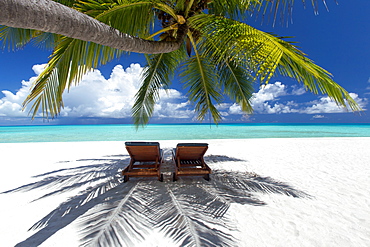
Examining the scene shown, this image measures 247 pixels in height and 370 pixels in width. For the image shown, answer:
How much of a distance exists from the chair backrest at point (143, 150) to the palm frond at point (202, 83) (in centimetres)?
233

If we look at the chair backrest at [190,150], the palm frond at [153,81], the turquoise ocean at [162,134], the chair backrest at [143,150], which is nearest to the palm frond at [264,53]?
the chair backrest at [190,150]

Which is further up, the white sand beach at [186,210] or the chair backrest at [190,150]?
the chair backrest at [190,150]

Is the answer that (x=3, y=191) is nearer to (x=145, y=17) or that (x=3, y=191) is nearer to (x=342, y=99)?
(x=145, y=17)

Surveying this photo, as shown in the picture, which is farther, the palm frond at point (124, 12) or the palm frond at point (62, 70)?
the palm frond at point (124, 12)

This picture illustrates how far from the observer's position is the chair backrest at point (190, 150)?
11.1ft

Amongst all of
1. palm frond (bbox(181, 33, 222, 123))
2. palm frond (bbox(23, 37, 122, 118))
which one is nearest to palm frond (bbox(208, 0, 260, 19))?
palm frond (bbox(181, 33, 222, 123))

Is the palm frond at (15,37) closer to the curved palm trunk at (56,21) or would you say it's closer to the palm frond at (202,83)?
the curved palm trunk at (56,21)

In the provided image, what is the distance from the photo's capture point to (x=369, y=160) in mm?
5520

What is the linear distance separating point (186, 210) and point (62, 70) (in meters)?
2.27

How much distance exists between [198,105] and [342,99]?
3.75 m

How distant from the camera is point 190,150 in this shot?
139 inches

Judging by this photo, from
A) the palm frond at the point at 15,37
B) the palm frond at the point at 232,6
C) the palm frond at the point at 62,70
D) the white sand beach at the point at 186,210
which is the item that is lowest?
the white sand beach at the point at 186,210

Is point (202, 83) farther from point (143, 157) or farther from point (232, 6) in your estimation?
point (143, 157)

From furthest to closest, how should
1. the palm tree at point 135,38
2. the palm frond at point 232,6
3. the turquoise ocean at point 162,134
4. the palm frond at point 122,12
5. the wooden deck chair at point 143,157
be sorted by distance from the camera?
the turquoise ocean at point 162,134
the wooden deck chair at point 143,157
the palm frond at point 232,6
the palm frond at point 122,12
the palm tree at point 135,38
